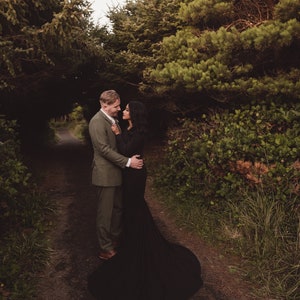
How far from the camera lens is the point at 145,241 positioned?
13.2 ft

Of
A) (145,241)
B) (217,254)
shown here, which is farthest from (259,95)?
(145,241)

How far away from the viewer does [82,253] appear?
4.77m

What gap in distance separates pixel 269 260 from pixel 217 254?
0.82m

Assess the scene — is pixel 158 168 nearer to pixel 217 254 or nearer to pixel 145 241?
pixel 217 254

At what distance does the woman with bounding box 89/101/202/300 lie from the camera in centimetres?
366

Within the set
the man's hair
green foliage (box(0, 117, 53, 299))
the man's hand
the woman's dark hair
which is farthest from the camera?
the man's hair

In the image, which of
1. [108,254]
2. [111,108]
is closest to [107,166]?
[111,108]

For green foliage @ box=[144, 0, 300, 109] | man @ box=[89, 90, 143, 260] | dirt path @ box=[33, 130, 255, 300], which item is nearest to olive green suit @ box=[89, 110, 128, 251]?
man @ box=[89, 90, 143, 260]

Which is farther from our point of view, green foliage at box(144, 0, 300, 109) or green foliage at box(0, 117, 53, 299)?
green foliage at box(144, 0, 300, 109)

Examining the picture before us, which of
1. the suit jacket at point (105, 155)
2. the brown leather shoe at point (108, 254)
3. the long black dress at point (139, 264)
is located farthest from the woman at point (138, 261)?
the brown leather shoe at point (108, 254)

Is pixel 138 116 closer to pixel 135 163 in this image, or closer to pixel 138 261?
pixel 135 163

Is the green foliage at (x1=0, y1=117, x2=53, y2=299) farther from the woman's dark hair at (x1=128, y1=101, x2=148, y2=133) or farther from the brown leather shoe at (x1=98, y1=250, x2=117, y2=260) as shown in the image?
the woman's dark hair at (x1=128, y1=101, x2=148, y2=133)

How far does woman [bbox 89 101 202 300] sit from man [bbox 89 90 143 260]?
160mm

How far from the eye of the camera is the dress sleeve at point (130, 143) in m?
4.00
